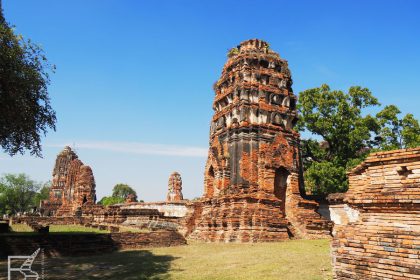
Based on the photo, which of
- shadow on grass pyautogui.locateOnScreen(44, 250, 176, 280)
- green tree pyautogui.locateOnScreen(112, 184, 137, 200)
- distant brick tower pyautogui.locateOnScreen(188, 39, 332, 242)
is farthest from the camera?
green tree pyautogui.locateOnScreen(112, 184, 137, 200)

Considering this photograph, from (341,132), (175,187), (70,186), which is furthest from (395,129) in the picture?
(70,186)

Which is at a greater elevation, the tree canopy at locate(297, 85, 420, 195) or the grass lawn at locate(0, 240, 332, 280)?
the tree canopy at locate(297, 85, 420, 195)

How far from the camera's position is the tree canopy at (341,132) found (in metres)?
22.8

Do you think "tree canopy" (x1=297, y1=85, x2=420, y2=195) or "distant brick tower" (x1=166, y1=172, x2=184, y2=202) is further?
"distant brick tower" (x1=166, y1=172, x2=184, y2=202)

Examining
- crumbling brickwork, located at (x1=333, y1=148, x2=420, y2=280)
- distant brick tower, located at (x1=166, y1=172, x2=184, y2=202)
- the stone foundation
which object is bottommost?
the stone foundation

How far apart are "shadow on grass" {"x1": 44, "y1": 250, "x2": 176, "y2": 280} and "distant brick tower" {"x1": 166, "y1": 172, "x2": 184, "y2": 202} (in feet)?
59.8

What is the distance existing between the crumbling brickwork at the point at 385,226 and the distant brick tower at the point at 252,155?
8.77 m

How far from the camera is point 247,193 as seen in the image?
16.4 meters

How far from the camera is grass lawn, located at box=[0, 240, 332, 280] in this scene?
847 cm

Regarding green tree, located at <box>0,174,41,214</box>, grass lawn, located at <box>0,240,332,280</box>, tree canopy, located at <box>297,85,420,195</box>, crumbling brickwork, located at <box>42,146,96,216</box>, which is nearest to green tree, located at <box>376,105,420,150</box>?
tree canopy, located at <box>297,85,420,195</box>

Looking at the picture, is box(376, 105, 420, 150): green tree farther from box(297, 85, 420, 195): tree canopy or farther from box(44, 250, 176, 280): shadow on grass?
box(44, 250, 176, 280): shadow on grass

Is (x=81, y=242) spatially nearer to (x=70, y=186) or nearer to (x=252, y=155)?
(x=252, y=155)

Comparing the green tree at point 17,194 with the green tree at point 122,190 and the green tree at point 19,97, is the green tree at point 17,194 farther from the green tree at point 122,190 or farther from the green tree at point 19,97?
the green tree at point 19,97

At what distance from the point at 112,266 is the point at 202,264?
2551 millimetres
